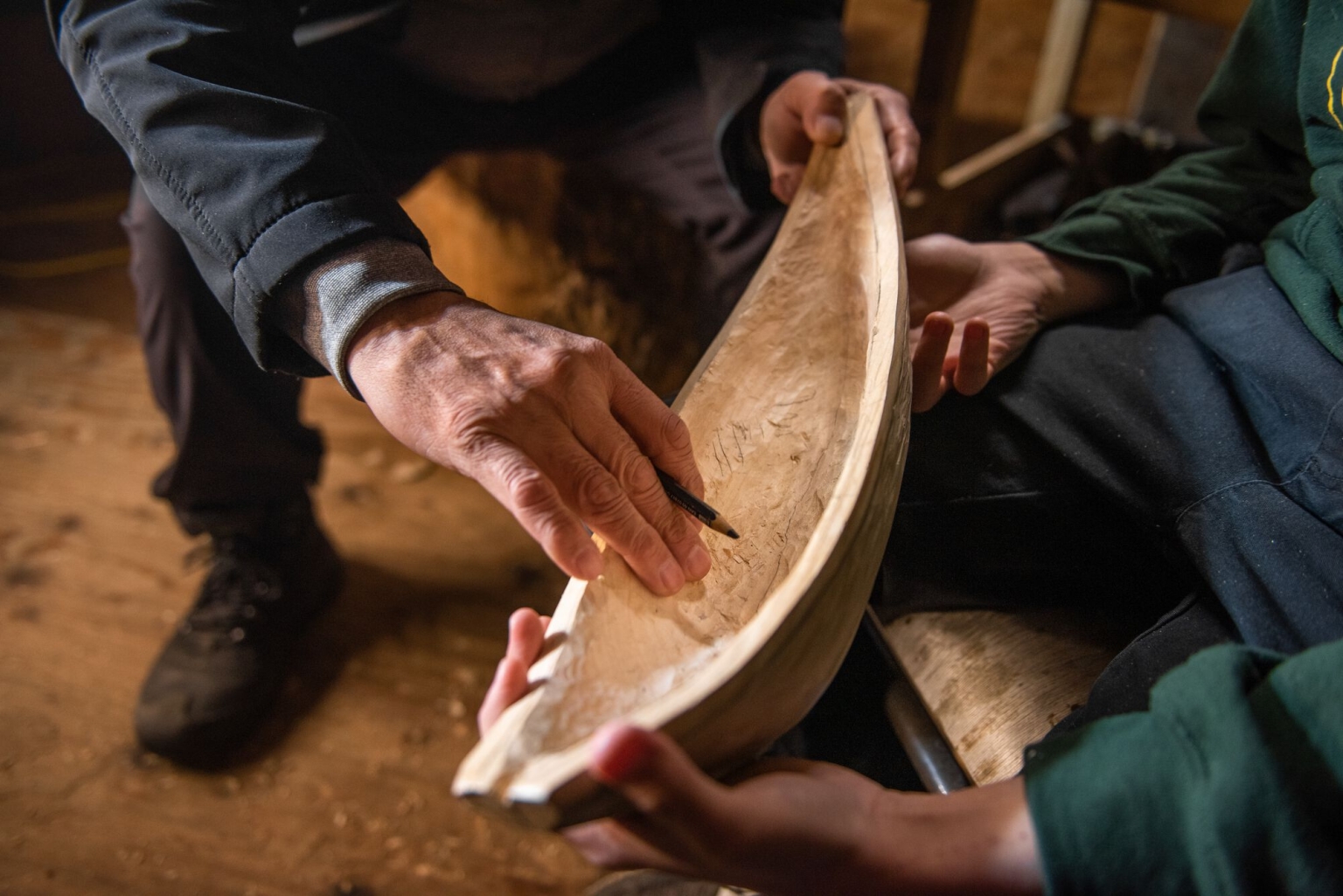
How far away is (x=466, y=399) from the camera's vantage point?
586 millimetres

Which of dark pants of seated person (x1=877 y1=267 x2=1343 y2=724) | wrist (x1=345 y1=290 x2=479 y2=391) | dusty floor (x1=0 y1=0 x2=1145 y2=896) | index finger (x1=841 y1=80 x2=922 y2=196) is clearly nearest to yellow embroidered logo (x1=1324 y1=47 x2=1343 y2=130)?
dark pants of seated person (x1=877 y1=267 x2=1343 y2=724)

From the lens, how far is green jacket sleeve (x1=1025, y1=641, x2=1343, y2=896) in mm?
388

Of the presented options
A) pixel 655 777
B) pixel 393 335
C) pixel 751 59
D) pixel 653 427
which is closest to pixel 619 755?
pixel 655 777

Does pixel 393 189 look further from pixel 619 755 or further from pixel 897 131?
pixel 619 755

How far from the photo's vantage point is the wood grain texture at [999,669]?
604mm

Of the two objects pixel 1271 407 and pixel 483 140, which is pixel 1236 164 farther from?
pixel 483 140

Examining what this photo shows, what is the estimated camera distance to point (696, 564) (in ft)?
1.92

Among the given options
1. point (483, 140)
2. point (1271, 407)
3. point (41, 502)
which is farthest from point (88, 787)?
point (1271, 407)

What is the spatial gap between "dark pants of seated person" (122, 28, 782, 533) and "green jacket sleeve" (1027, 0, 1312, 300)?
459 mm

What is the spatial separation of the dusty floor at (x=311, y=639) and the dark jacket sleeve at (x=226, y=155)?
0.60 metres

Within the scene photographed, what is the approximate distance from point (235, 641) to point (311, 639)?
12 centimetres

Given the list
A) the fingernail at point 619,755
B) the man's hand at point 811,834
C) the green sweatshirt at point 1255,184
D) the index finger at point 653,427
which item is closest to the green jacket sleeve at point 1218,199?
the green sweatshirt at point 1255,184

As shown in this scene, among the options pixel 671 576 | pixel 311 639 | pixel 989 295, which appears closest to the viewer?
pixel 671 576

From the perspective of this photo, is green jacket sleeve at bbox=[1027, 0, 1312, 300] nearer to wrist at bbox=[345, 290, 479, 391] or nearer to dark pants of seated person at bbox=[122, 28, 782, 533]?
dark pants of seated person at bbox=[122, 28, 782, 533]
